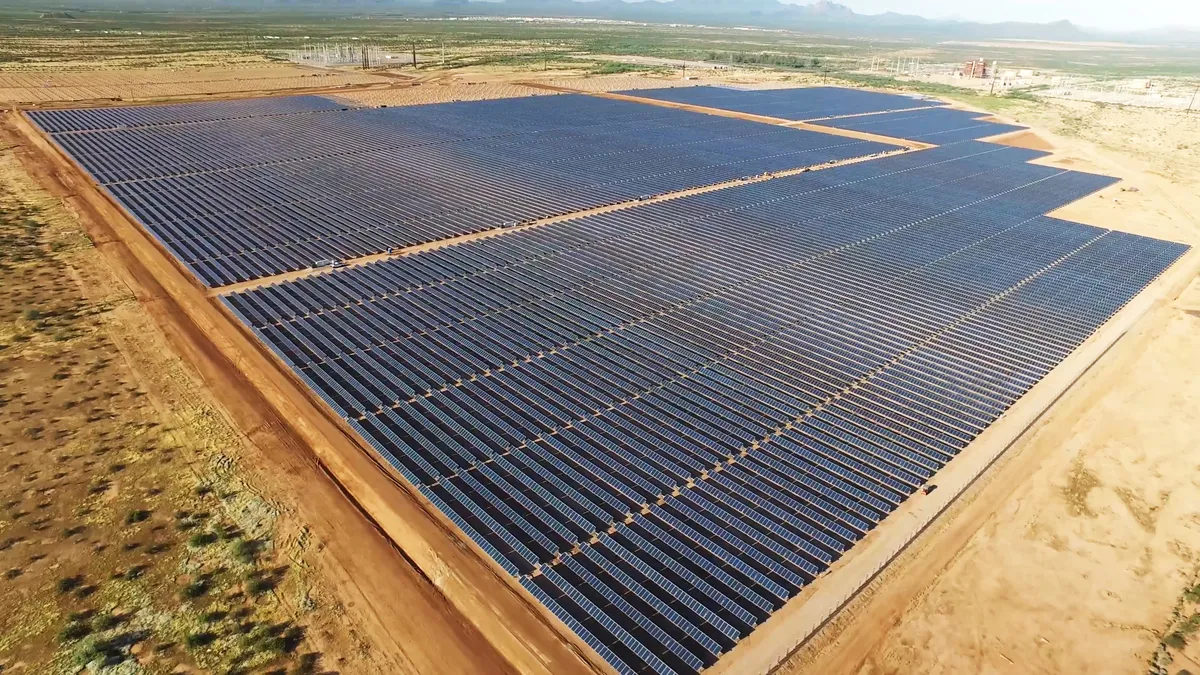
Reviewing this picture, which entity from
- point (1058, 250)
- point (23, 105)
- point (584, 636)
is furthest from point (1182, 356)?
point (23, 105)

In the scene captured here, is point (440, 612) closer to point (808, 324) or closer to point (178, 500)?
point (178, 500)

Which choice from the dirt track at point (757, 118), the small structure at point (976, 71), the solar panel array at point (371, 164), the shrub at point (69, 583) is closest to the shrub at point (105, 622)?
the shrub at point (69, 583)

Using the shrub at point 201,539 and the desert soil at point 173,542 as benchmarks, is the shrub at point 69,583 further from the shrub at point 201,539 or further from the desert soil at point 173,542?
the shrub at point 201,539

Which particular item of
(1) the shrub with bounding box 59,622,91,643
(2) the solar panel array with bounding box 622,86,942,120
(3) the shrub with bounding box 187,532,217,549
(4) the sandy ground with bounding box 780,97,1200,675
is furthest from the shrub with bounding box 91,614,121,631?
(2) the solar panel array with bounding box 622,86,942,120

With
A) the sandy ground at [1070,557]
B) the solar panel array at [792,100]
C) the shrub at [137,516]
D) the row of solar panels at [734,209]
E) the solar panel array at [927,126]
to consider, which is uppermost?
the solar panel array at [792,100]

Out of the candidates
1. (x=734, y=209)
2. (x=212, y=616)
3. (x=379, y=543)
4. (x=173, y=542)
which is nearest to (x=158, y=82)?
(x=734, y=209)
